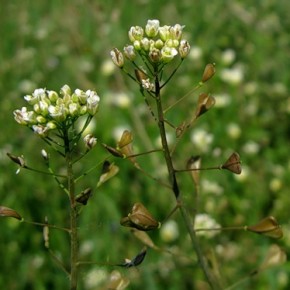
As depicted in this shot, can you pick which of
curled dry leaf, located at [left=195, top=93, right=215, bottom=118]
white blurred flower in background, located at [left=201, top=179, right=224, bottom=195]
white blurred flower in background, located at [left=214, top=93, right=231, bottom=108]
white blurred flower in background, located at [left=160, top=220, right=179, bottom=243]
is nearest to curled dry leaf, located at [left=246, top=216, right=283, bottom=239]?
curled dry leaf, located at [left=195, top=93, right=215, bottom=118]

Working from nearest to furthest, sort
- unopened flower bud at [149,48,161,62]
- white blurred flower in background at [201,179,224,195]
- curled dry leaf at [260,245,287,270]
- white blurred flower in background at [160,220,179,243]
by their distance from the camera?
unopened flower bud at [149,48,161,62], curled dry leaf at [260,245,287,270], white blurred flower in background at [160,220,179,243], white blurred flower in background at [201,179,224,195]

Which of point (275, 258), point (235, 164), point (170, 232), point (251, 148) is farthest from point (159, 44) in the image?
point (251, 148)

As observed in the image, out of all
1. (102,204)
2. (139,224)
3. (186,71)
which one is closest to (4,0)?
(186,71)

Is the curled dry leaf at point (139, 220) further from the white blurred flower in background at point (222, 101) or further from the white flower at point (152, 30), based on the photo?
the white blurred flower in background at point (222, 101)

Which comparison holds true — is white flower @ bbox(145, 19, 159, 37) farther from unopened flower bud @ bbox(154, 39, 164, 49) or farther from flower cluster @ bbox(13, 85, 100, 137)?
flower cluster @ bbox(13, 85, 100, 137)

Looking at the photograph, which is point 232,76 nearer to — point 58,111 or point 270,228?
point 270,228

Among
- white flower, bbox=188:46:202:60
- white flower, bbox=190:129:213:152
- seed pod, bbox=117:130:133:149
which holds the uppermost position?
white flower, bbox=188:46:202:60

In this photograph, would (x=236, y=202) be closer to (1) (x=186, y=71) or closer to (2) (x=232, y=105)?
(2) (x=232, y=105)
